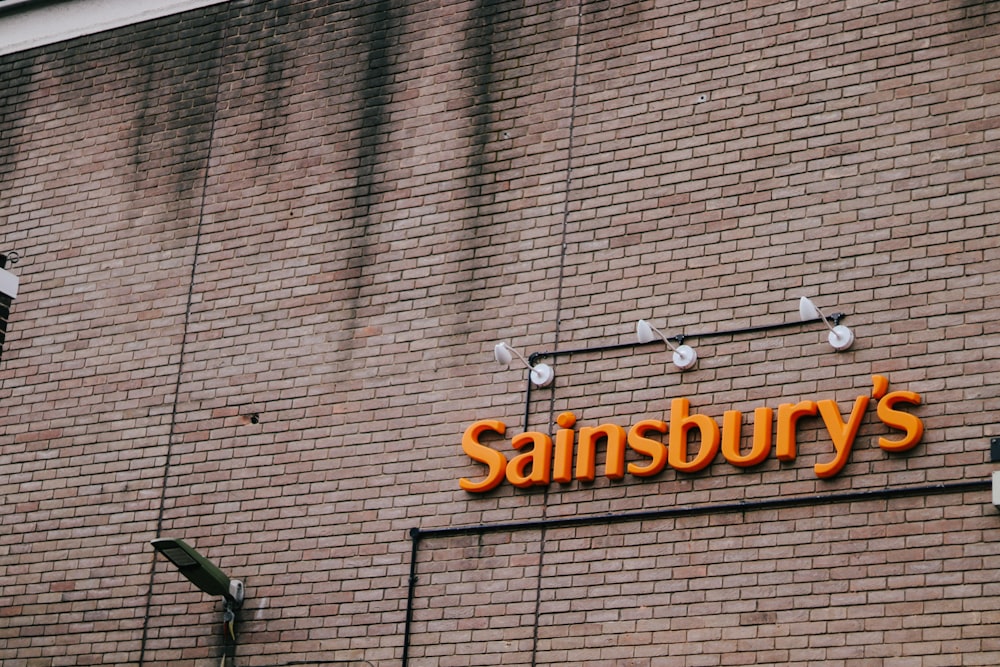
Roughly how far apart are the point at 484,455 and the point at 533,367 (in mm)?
852

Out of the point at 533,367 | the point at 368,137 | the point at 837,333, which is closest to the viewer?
the point at 837,333

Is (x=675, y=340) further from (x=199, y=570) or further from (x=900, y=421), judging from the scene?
(x=199, y=570)

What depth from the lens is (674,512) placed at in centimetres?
1417

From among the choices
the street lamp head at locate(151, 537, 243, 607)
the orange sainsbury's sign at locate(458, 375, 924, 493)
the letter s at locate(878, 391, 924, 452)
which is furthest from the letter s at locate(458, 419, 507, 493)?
the letter s at locate(878, 391, 924, 452)

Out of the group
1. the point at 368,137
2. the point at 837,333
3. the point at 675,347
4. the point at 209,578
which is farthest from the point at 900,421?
the point at 368,137

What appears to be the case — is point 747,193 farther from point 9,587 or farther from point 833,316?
point 9,587

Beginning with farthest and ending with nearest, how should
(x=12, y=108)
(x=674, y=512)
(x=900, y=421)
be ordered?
(x=12, y=108)
(x=674, y=512)
(x=900, y=421)

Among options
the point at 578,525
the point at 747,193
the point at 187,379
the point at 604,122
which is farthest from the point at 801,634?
the point at 187,379

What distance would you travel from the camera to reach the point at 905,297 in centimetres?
1401

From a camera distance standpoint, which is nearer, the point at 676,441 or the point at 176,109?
the point at 676,441

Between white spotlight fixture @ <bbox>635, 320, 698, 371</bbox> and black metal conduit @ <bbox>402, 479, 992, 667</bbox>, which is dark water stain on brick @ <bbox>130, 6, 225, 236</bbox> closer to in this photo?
black metal conduit @ <bbox>402, 479, 992, 667</bbox>

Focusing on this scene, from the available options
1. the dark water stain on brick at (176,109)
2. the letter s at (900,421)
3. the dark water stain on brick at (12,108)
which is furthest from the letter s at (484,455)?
the dark water stain on brick at (12,108)

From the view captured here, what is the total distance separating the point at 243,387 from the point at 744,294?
4695 mm

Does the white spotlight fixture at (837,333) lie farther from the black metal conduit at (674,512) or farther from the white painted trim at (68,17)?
the white painted trim at (68,17)
